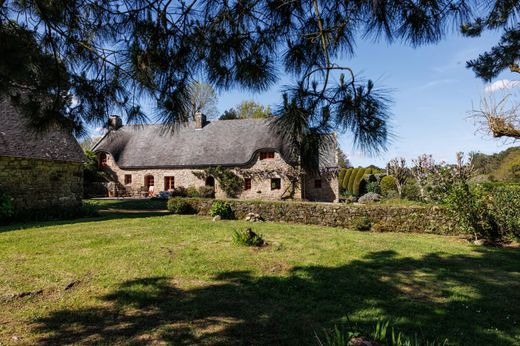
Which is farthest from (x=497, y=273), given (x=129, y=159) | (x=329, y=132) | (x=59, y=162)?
(x=129, y=159)

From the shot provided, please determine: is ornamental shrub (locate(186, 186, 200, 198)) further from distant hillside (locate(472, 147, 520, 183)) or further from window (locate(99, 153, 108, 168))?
distant hillside (locate(472, 147, 520, 183))

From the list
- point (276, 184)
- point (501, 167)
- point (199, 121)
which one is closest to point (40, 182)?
point (276, 184)

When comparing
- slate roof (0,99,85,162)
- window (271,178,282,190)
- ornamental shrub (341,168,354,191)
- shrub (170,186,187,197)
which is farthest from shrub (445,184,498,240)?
ornamental shrub (341,168,354,191)

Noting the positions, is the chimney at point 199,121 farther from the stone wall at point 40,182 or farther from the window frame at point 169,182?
the stone wall at point 40,182

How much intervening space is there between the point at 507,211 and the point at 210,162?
1866 centimetres

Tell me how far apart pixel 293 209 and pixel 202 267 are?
775cm

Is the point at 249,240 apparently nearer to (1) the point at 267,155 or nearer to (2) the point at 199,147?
(1) the point at 267,155

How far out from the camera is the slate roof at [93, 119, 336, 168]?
2459 cm

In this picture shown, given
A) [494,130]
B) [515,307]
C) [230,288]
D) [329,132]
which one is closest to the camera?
[329,132]

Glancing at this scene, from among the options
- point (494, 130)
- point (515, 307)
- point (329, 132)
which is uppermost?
point (494, 130)

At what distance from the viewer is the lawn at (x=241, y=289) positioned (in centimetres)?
401

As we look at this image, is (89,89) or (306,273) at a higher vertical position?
(89,89)

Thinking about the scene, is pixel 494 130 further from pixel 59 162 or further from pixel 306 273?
pixel 59 162

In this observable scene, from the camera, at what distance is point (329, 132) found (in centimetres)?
324
